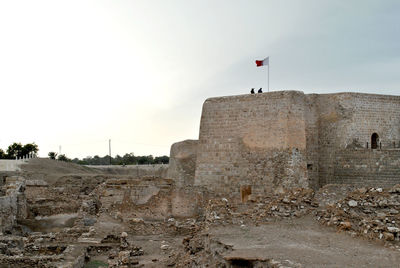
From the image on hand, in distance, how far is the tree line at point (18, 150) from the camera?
163 ft

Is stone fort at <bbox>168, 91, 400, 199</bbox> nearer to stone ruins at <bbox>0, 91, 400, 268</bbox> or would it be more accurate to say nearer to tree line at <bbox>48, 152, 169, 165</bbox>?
stone ruins at <bbox>0, 91, 400, 268</bbox>

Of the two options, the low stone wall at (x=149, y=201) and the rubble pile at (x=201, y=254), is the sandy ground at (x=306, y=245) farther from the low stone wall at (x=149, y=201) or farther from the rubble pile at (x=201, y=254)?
the low stone wall at (x=149, y=201)

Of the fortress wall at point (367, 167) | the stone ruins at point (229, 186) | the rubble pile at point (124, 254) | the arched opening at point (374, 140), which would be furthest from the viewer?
the arched opening at point (374, 140)

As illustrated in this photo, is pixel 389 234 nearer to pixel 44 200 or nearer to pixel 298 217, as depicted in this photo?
pixel 298 217

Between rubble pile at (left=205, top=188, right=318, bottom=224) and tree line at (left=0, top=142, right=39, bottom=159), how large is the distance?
43.7 m

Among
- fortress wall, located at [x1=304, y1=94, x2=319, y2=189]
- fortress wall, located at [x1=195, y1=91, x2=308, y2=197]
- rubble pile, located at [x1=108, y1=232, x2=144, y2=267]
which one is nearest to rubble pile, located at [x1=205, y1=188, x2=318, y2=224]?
rubble pile, located at [x1=108, y1=232, x2=144, y2=267]

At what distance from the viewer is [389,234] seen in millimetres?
7625

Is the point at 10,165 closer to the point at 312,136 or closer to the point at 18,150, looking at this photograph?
the point at 18,150

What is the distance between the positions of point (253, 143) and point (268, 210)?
580cm

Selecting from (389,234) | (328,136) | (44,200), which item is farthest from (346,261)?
(44,200)

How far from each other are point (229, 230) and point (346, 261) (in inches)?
132

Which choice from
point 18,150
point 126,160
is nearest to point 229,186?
point 18,150

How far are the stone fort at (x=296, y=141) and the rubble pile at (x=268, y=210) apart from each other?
452cm

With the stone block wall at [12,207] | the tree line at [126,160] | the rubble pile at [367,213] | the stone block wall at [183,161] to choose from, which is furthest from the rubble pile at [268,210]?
the tree line at [126,160]
